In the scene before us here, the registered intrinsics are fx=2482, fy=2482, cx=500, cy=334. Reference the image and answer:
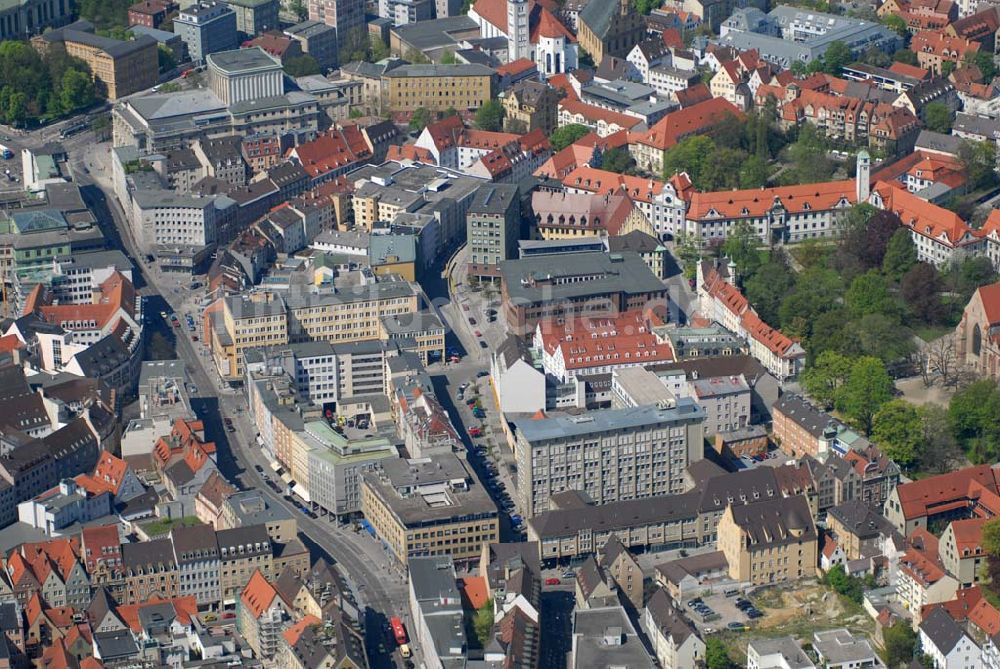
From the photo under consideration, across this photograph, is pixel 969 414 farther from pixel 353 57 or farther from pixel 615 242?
pixel 353 57

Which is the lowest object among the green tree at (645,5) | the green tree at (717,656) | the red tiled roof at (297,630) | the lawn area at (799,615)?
the lawn area at (799,615)

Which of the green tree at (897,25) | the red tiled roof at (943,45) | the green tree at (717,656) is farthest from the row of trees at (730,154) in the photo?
the green tree at (717,656)

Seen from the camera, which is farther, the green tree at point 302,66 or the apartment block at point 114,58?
the green tree at point 302,66

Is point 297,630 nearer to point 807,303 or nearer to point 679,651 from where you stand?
point 679,651

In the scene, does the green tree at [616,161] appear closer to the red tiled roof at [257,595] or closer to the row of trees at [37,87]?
the row of trees at [37,87]

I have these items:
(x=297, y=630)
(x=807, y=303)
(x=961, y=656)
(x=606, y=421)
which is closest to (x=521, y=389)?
(x=606, y=421)

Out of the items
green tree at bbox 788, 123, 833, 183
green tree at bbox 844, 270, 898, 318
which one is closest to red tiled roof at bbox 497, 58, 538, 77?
green tree at bbox 788, 123, 833, 183

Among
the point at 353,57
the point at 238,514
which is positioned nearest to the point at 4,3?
the point at 353,57
